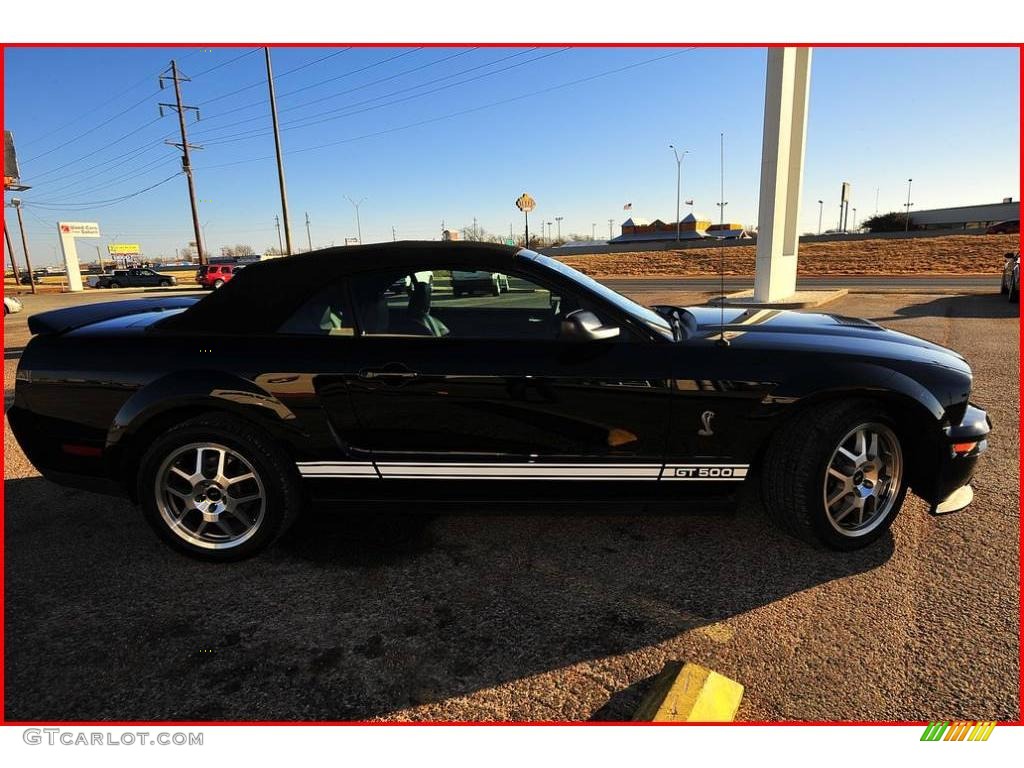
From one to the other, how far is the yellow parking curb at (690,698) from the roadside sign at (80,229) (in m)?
51.6

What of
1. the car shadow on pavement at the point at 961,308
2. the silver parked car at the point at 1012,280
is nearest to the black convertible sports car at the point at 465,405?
the car shadow on pavement at the point at 961,308

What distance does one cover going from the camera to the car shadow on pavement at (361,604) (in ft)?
6.79

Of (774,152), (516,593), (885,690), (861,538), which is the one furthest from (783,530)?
(774,152)

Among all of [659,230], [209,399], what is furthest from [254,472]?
[659,230]

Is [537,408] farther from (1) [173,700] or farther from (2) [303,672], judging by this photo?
(1) [173,700]

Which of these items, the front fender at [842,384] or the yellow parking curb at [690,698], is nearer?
the yellow parking curb at [690,698]

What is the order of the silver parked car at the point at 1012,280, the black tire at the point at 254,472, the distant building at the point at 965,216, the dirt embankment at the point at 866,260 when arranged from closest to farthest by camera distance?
the black tire at the point at 254,472, the silver parked car at the point at 1012,280, the dirt embankment at the point at 866,260, the distant building at the point at 965,216

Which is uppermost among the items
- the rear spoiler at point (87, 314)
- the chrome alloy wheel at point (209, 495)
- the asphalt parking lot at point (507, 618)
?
the rear spoiler at point (87, 314)

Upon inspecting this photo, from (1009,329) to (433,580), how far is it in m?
11.2

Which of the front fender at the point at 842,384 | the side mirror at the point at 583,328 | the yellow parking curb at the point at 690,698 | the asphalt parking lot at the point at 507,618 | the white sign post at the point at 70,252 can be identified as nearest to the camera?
the yellow parking curb at the point at 690,698

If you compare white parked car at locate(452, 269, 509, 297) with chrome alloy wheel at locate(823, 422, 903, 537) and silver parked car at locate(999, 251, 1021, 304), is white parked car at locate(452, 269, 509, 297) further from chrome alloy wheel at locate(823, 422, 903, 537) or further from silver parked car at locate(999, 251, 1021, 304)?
silver parked car at locate(999, 251, 1021, 304)

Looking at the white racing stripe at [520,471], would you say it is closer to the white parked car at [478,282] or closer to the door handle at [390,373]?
the door handle at [390,373]

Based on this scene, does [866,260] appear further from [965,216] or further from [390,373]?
[965,216]

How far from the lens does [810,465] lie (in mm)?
2691
